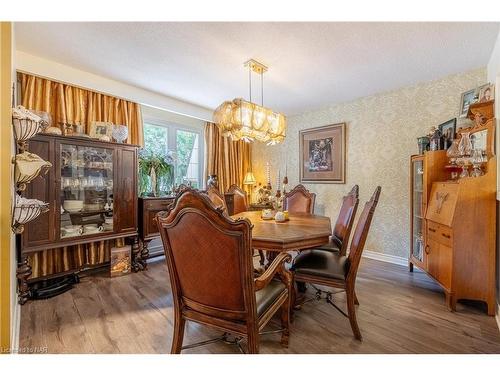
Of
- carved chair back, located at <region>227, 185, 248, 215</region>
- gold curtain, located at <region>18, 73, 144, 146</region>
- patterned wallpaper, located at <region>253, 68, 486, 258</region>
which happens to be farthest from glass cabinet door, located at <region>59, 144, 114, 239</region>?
patterned wallpaper, located at <region>253, 68, 486, 258</region>

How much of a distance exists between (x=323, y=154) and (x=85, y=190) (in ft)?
11.2

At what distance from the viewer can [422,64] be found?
2459 millimetres

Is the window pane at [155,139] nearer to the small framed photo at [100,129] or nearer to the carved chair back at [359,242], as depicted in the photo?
the small framed photo at [100,129]

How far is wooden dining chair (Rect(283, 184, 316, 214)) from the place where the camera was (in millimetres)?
3201

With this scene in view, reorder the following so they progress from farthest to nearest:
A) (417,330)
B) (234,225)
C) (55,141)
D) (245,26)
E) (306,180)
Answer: (306,180)
(55,141)
(245,26)
(417,330)
(234,225)

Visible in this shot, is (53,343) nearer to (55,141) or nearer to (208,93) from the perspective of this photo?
(55,141)

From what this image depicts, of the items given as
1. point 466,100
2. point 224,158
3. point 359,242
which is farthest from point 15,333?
point 466,100

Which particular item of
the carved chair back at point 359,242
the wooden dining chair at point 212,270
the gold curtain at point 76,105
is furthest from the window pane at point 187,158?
the carved chair back at point 359,242

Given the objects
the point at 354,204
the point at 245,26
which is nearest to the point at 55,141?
the point at 245,26

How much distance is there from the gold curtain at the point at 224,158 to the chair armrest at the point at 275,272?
297cm

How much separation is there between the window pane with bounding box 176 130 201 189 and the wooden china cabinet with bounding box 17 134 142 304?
3.64ft

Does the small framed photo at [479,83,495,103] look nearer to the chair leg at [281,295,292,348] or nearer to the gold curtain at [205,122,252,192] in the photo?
the chair leg at [281,295,292,348]

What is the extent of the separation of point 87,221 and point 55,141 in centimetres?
A: 92

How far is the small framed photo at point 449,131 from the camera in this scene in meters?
2.52
